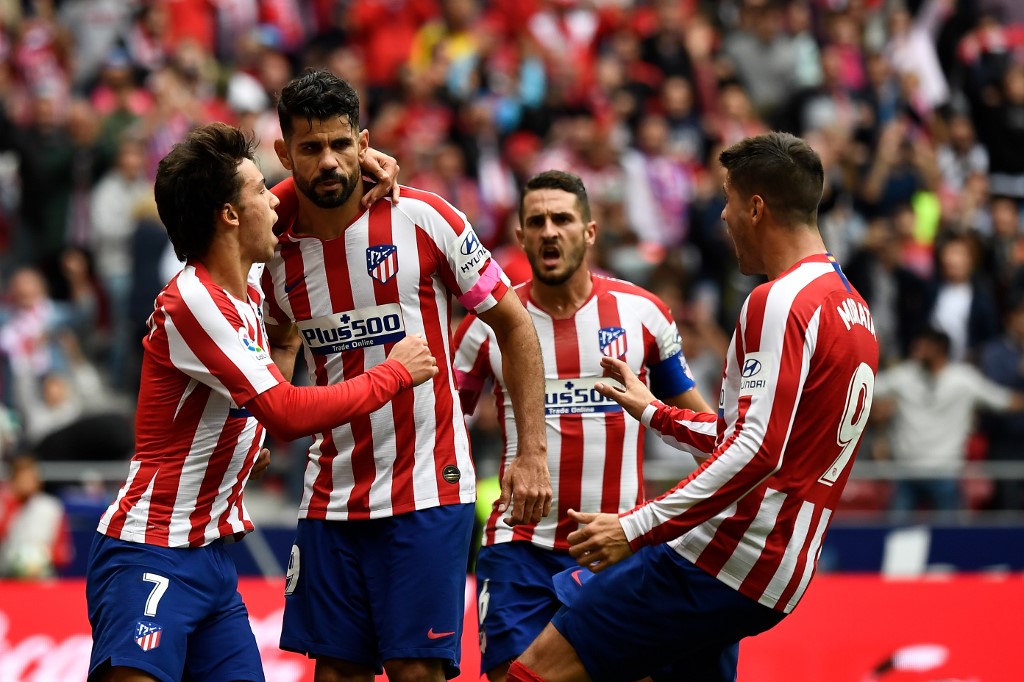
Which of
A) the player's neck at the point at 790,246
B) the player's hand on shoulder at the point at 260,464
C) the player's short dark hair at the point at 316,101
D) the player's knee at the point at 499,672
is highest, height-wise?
the player's short dark hair at the point at 316,101

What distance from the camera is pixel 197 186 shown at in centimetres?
508

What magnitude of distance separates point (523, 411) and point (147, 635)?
5.34ft

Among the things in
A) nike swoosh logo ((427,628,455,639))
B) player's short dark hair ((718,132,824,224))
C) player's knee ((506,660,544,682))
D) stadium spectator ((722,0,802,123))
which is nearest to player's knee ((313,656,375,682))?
nike swoosh logo ((427,628,455,639))

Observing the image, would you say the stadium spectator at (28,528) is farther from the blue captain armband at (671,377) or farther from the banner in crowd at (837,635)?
the blue captain armband at (671,377)

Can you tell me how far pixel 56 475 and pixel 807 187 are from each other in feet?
25.2

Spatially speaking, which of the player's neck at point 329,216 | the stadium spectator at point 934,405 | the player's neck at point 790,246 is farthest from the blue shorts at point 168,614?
the stadium spectator at point 934,405

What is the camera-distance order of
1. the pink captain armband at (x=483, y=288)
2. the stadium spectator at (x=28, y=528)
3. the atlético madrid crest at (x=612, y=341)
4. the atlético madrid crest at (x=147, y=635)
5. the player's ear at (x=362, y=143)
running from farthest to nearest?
the stadium spectator at (x=28, y=528), the atlético madrid crest at (x=612, y=341), the pink captain armband at (x=483, y=288), the player's ear at (x=362, y=143), the atlético madrid crest at (x=147, y=635)

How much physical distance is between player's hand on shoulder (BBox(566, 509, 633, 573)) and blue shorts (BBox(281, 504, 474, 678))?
27.5 inches

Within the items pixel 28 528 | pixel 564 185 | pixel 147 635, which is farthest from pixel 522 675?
pixel 28 528

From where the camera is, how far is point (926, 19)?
1758 cm

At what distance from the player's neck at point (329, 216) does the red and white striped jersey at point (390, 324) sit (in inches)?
1.0

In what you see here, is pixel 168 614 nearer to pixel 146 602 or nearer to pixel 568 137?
pixel 146 602

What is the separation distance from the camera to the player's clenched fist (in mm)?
5156

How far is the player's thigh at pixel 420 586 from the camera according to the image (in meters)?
5.49
